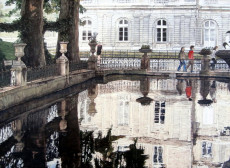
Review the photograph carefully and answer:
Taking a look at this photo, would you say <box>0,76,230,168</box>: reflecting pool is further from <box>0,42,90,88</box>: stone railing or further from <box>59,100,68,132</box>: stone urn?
<box>0,42,90,88</box>: stone railing

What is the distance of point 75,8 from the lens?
22469mm

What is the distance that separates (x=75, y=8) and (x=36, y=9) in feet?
14.4

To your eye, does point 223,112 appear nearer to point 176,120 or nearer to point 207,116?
point 207,116

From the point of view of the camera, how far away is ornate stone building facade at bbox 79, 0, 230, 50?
1638 inches

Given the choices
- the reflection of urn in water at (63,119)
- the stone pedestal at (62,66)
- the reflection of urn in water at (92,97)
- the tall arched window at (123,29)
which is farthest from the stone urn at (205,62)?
the tall arched window at (123,29)

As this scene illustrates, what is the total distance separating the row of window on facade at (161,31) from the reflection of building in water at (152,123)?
2369cm

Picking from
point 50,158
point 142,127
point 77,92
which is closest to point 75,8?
point 77,92

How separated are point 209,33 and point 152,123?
107 feet

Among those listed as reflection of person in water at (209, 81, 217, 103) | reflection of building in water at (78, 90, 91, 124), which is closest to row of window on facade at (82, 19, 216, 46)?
reflection of person in water at (209, 81, 217, 103)

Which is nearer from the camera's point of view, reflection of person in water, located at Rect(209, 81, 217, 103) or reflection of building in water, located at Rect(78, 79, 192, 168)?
reflection of building in water, located at Rect(78, 79, 192, 168)

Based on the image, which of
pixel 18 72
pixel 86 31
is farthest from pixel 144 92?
pixel 86 31

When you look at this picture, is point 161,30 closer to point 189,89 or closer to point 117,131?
point 189,89

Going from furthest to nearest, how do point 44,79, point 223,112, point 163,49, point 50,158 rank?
point 163,49 → point 44,79 → point 223,112 → point 50,158

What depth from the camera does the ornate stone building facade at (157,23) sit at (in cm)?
4159
